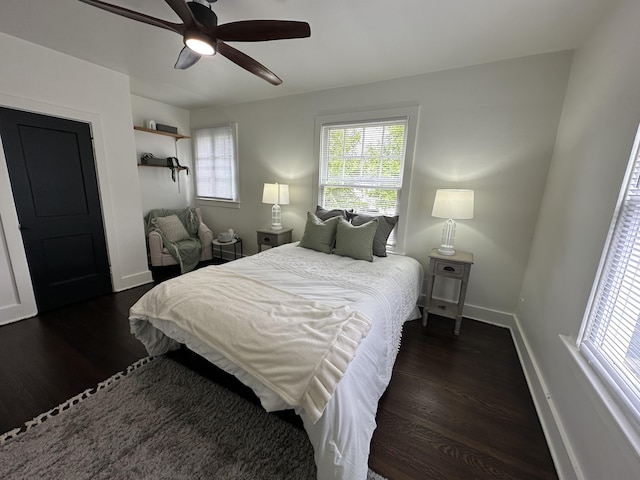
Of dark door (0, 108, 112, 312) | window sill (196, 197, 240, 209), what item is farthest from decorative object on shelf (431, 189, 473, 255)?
dark door (0, 108, 112, 312)

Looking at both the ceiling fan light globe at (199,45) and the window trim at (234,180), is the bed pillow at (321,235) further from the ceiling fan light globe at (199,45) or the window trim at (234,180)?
the window trim at (234,180)

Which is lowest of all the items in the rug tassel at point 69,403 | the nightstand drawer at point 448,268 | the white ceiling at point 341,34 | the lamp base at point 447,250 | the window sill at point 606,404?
the rug tassel at point 69,403

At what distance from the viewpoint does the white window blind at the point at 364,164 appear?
2.92 meters

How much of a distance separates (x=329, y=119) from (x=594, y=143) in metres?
2.43

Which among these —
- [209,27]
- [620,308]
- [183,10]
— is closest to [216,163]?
[209,27]

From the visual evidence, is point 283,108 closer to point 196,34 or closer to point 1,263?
point 196,34

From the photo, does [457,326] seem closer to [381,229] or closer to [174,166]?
[381,229]

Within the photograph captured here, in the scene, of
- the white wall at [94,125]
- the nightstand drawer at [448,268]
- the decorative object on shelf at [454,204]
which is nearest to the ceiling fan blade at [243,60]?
the decorative object on shelf at [454,204]

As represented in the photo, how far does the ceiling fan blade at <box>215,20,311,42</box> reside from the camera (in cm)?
145

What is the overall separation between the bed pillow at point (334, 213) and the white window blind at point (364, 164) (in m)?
0.20

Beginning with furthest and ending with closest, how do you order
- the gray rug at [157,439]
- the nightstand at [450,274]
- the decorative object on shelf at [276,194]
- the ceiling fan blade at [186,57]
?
the decorative object on shelf at [276,194] < the nightstand at [450,274] < the ceiling fan blade at [186,57] < the gray rug at [157,439]

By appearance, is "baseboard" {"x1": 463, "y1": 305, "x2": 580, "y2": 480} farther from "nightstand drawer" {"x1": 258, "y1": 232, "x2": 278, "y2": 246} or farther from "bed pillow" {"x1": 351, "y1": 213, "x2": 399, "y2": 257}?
"nightstand drawer" {"x1": 258, "y1": 232, "x2": 278, "y2": 246}

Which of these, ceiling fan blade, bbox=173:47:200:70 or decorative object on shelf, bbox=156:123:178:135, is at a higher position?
ceiling fan blade, bbox=173:47:200:70

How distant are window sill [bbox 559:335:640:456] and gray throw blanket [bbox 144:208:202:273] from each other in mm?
4018
